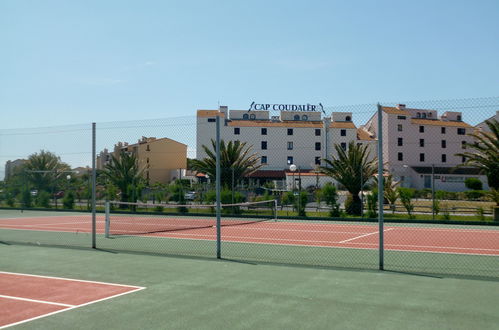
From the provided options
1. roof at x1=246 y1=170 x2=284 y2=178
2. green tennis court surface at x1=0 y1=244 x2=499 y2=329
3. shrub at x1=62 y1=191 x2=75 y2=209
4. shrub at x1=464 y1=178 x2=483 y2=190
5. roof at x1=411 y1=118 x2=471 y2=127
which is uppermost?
roof at x1=411 y1=118 x2=471 y2=127

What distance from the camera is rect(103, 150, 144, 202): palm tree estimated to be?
28.3m

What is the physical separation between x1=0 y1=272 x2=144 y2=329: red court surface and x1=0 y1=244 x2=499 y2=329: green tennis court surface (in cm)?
27

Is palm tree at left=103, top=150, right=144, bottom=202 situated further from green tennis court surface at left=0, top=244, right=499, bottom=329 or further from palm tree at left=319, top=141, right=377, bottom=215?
green tennis court surface at left=0, top=244, right=499, bottom=329

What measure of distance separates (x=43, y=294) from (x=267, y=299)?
3396 millimetres

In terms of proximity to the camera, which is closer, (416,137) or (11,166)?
(11,166)

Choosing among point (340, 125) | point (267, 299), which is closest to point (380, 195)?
point (267, 299)

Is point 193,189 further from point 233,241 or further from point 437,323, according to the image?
point 437,323

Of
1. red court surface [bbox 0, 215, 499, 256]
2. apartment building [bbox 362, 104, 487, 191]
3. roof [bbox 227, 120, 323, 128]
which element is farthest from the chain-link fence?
roof [bbox 227, 120, 323, 128]

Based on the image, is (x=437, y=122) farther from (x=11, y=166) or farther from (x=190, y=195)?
(x=11, y=166)

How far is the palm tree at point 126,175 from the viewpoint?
1116 inches

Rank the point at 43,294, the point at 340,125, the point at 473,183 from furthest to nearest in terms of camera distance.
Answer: the point at 340,125, the point at 473,183, the point at 43,294

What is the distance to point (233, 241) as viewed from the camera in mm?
14289

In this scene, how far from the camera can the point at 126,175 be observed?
28.8 m

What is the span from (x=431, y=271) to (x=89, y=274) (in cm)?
641
